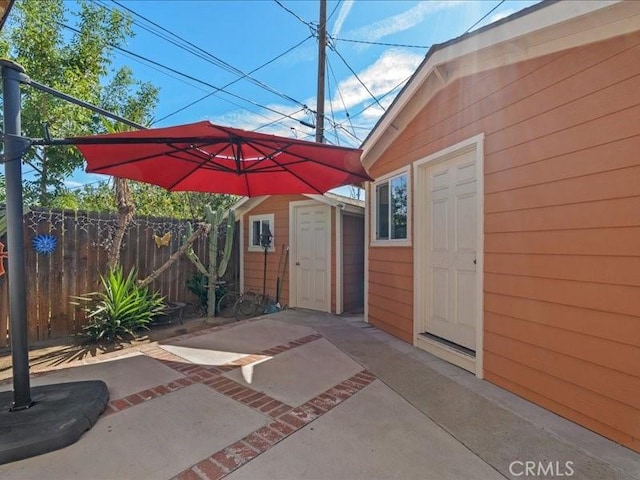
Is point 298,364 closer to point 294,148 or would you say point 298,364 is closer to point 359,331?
point 359,331

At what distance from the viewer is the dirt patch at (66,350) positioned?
3.52 m

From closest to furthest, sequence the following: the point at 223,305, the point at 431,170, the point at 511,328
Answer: the point at 511,328 → the point at 431,170 → the point at 223,305

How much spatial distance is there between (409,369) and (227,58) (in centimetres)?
854

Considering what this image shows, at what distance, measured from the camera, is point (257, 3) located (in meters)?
7.59

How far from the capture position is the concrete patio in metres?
1.85

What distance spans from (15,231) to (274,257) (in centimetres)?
519

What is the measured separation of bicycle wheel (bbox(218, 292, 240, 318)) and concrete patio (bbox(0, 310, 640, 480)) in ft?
9.49

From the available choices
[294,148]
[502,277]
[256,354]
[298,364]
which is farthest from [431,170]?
[256,354]

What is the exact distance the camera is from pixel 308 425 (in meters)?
2.30

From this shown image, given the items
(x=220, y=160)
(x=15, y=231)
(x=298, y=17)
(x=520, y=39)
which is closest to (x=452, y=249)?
(x=520, y=39)

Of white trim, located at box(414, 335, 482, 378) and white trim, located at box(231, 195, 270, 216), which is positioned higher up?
white trim, located at box(231, 195, 270, 216)

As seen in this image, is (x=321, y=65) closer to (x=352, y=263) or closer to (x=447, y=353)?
(x=352, y=263)

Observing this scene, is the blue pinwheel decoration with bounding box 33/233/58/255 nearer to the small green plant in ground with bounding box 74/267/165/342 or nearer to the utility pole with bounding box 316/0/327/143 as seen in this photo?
the small green plant in ground with bounding box 74/267/165/342

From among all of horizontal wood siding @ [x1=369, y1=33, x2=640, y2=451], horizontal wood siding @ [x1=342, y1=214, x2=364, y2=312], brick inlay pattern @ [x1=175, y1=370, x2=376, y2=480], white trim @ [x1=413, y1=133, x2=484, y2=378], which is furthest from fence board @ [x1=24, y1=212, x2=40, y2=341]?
horizontal wood siding @ [x1=369, y1=33, x2=640, y2=451]
